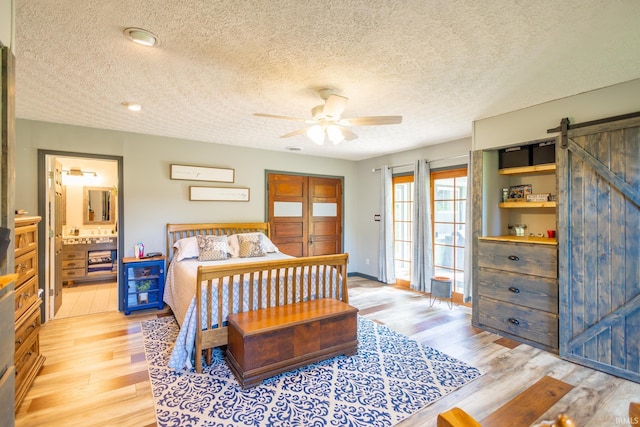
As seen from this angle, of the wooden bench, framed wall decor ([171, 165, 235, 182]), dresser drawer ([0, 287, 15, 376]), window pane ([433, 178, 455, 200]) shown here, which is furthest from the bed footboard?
window pane ([433, 178, 455, 200])

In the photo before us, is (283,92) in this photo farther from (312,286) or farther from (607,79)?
(607,79)

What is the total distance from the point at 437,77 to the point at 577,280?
229 centimetres

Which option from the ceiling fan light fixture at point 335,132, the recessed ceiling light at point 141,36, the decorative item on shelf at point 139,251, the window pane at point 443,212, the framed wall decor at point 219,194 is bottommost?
the decorative item on shelf at point 139,251

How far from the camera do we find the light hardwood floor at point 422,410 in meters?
2.09

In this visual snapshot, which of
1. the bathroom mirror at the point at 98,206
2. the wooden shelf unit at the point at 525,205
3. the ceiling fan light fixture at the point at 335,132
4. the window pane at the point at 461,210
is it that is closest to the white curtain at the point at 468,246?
the window pane at the point at 461,210

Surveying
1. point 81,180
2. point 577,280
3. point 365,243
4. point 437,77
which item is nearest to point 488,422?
point 577,280

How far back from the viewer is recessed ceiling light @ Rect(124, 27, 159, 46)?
6.13 feet

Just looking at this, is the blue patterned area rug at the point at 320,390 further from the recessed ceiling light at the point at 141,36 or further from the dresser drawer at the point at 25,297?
the recessed ceiling light at the point at 141,36

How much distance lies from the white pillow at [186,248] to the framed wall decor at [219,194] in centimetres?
75

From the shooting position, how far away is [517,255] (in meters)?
3.24

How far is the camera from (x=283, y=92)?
112 inches

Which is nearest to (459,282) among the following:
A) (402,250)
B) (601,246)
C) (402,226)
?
(402,250)

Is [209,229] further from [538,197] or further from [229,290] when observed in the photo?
[538,197]

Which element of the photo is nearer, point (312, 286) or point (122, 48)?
point (122, 48)
